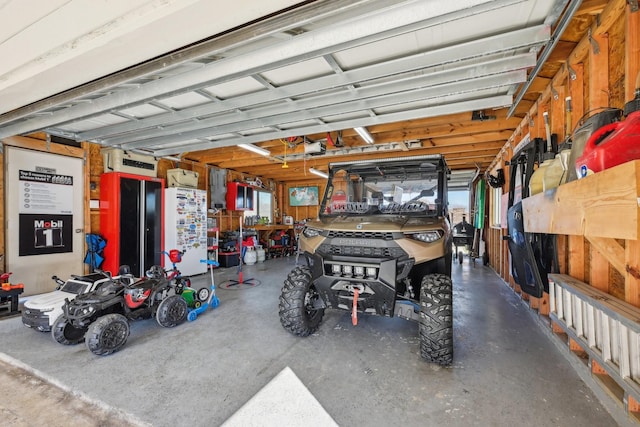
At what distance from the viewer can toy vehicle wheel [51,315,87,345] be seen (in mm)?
2654

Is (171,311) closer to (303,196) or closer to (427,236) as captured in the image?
(427,236)

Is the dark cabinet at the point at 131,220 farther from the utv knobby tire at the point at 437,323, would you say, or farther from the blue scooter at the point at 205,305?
the utv knobby tire at the point at 437,323

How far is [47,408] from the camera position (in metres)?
1.84

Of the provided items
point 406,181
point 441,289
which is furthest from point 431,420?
point 406,181

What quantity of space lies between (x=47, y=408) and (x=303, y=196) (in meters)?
9.23

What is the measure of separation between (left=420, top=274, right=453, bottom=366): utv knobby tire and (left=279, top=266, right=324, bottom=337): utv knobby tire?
3.76 ft

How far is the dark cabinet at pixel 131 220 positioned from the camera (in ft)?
16.3

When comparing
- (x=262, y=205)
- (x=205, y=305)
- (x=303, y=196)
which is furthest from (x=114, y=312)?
(x=303, y=196)

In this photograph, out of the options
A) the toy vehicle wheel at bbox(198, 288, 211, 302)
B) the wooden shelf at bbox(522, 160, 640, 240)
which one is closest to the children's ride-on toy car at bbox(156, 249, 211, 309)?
the toy vehicle wheel at bbox(198, 288, 211, 302)

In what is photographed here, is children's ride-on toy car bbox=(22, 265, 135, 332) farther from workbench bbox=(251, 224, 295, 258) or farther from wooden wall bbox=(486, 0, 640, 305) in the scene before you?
workbench bbox=(251, 224, 295, 258)

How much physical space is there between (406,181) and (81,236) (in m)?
5.60

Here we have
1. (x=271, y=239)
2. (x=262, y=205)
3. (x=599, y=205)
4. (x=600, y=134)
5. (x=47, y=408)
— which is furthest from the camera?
(x=262, y=205)

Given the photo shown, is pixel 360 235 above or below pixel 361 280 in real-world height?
above

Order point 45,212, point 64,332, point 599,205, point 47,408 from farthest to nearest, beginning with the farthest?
point 45,212 → point 64,332 → point 47,408 → point 599,205
